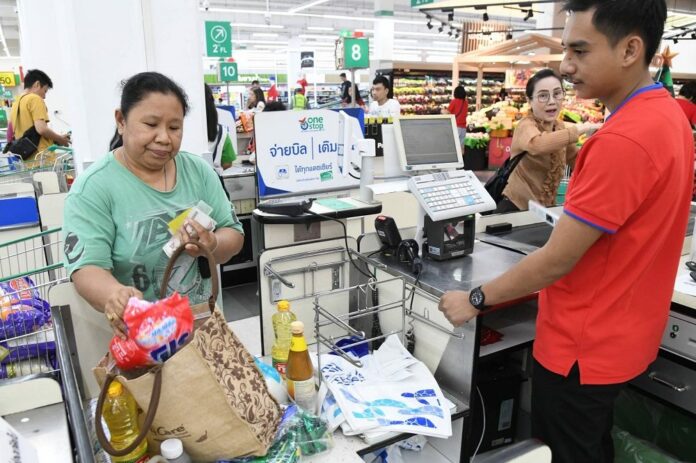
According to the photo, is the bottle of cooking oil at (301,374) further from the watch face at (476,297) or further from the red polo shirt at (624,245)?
the red polo shirt at (624,245)

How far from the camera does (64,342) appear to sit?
129 cm

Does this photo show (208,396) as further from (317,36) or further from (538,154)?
(317,36)

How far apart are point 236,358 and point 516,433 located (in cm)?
168

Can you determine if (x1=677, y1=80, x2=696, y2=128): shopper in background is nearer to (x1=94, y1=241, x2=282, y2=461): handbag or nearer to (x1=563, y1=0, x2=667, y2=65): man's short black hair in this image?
(x1=563, y1=0, x2=667, y2=65): man's short black hair

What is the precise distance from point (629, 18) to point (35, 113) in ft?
19.5

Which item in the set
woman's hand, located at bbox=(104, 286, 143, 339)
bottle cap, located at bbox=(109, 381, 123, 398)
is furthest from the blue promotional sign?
bottle cap, located at bbox=(109, 381, 123, 398)

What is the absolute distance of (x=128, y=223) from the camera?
155 centimetres

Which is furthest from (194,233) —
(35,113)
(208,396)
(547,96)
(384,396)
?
(35,113)

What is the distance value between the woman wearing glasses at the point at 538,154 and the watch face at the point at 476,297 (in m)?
1.41

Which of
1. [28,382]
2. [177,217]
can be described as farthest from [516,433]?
[28,382]

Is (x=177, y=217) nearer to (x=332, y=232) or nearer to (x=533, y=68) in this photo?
(x=332, y=232)

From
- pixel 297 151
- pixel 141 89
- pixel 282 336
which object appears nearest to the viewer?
pixel 141 89

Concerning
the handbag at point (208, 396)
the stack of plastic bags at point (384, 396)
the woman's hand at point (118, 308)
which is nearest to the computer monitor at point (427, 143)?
the stack of plastic bags at point (384, 396)

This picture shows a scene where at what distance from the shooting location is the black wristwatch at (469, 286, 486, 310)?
1.56 m
